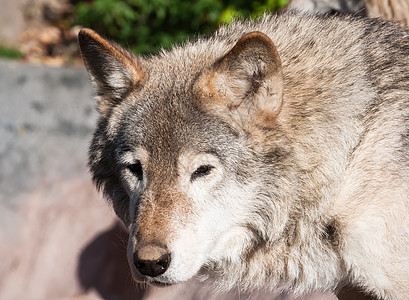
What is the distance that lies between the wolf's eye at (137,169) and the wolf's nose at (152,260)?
51 centimetres

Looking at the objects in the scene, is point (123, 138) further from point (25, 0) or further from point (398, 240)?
point (25, 0)

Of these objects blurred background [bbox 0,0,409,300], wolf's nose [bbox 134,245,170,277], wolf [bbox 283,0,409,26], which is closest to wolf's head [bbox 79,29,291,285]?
wolf's nose [bbox 134,245,170,277]

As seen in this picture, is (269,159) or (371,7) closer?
(269,159)

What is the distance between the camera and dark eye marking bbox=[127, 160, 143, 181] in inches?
138

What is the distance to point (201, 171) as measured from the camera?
3389 mm

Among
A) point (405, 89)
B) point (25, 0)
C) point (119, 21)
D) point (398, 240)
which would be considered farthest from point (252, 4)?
point (25, 0)

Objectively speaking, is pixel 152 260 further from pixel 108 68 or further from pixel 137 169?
pixel 108 68

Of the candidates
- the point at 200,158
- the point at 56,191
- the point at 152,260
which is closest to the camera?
the point at 152,260

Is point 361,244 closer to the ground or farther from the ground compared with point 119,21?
closer to the ground

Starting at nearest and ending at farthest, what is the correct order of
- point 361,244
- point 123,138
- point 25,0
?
point 361,244 → point 123,138 → point 25,0

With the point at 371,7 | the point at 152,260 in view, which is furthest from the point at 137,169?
the point at 371,7

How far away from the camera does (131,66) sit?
3699 mm

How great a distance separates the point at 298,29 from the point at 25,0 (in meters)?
7.71

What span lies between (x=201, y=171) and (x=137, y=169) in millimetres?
394
